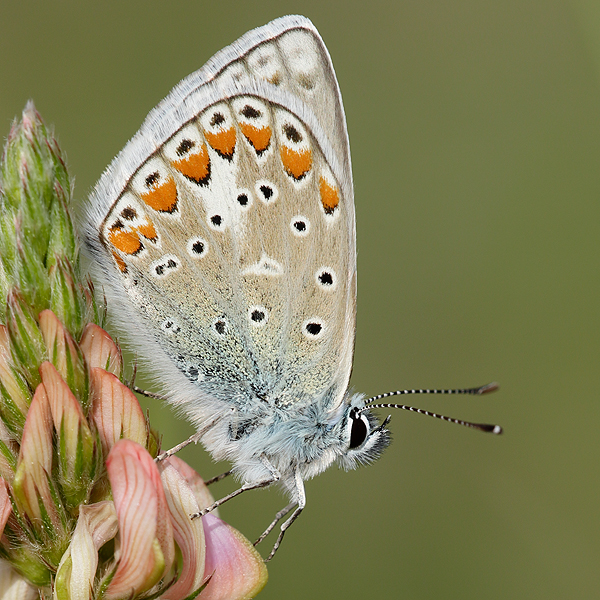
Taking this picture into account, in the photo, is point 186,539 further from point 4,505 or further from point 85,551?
point 4,505

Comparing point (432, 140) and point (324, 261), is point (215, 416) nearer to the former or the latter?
point (324, 261)

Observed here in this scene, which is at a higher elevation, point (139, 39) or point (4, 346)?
point (139, 39)

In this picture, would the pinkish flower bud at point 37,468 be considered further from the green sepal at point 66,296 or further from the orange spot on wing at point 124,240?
the orange spot on wing at point 124,240

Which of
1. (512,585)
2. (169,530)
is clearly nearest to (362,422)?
(169,530)

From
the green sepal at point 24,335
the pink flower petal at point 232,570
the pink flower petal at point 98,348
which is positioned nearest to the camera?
the green sepal at point 24,335

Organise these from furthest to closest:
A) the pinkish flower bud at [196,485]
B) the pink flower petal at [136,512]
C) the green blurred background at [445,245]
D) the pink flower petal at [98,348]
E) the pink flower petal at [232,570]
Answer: the green blurred background at [445,245] → the pinkish flower bud at [196,485] → the pink flower petal at [232,570] → the pink flower petal at [98,348] → the pink flower petal at [136,512]

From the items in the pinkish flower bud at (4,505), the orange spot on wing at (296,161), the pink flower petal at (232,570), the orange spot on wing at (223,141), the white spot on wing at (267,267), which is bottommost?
the pink flower petal at (232,570)

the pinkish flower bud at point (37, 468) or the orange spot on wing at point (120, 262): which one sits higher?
the orange spot on wing at point (120, 262)

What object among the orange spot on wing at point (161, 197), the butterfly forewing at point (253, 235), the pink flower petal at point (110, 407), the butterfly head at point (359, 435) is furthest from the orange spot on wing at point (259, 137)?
the pink flower petal at point (110, 407)
